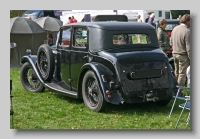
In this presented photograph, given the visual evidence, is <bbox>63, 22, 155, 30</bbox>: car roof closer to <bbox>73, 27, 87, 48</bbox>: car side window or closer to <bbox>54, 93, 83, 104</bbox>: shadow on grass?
<bbox>73, 27, 87, 48</bbox>: car side window

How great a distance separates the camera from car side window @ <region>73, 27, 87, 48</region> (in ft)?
27.5

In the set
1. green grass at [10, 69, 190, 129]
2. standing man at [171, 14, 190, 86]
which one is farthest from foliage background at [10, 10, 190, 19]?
green grass at [10, 69, 190, 129]

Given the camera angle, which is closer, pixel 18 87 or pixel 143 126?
pixel 143 126

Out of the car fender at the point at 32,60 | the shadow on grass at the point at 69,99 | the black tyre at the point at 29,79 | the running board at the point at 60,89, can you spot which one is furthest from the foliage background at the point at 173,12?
the black tyre at the point at 29,79

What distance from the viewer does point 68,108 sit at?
27.5 ft

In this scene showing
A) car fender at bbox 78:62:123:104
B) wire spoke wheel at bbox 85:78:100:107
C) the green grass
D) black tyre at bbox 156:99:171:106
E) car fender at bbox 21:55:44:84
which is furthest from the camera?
car fender at bbox 21:55:44:84

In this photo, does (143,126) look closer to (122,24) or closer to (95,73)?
(95,73)

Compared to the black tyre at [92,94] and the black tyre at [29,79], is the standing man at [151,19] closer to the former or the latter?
the black tyre at [92,94]

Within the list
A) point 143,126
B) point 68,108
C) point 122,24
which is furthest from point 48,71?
point 143,126

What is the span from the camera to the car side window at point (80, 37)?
8.39 meters

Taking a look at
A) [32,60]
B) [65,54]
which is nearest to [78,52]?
[65,54]

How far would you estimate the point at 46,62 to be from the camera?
9.09 m

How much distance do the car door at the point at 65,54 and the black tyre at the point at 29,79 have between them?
2.57 feet

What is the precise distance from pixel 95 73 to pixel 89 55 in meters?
0.44
